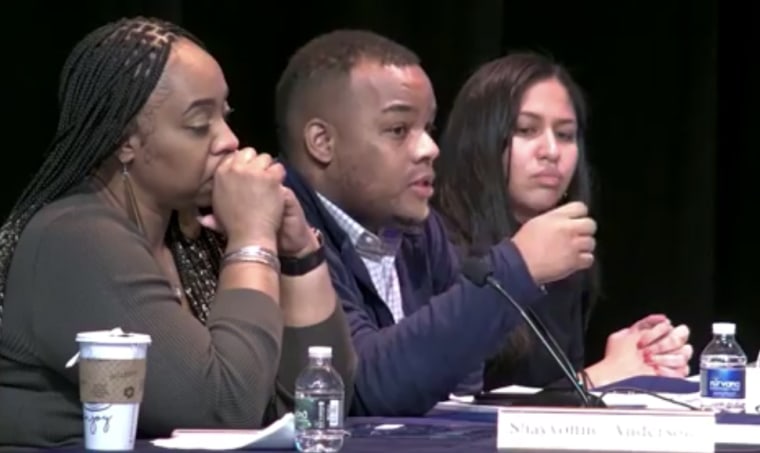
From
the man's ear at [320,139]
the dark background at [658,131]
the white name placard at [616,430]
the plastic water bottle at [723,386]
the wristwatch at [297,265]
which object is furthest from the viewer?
the dark background at [658,131]

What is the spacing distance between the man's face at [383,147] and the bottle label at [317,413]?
91cm

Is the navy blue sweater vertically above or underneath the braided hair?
underneath

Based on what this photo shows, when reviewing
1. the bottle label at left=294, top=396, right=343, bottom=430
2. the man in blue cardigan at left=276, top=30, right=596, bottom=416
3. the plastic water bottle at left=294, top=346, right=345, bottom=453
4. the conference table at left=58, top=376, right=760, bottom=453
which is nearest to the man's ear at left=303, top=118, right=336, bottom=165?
the man in blue cardigan at left=276, top=30, right=596, bottom=416

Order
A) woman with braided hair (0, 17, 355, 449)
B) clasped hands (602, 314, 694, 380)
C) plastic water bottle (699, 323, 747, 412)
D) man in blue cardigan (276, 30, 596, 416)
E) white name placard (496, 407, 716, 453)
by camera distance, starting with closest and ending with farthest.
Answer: white name placard (496, 407, 716, 453) → woman with braided hair (0, 17, 355, 449) → plastic water bottle (699, 323, 747, 412) → man in blue cardigan (276, 30, 596, 416) → clasped hands (602, 314, 694, 380)

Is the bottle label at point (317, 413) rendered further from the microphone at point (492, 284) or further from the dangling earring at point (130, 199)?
the dangling earring at point (130, 199)

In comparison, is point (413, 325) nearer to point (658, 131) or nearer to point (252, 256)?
point (252, 256)

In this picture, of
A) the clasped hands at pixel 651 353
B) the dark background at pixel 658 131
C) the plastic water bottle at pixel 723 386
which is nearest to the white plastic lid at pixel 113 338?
the plastic water bottle at pixel 723 386

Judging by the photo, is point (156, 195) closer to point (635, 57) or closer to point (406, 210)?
point (406, 210)

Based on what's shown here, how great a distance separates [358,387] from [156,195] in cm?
46

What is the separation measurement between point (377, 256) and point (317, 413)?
A: 91 cm

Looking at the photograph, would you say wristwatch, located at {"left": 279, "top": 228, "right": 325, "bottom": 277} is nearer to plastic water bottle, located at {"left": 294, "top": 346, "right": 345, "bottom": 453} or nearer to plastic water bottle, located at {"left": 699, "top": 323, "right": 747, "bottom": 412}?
plastic water bottle, located at {"left": 294, "top": 346, "right": 345, "bottom": 453}

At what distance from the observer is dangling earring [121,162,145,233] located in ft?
8.04

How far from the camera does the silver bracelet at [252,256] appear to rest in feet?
7.93

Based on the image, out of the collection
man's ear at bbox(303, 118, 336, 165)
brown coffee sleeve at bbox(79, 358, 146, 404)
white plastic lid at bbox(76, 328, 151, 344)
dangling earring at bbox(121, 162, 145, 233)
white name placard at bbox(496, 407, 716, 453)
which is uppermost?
man's ear at bbox(303, 118, 336, 165)
